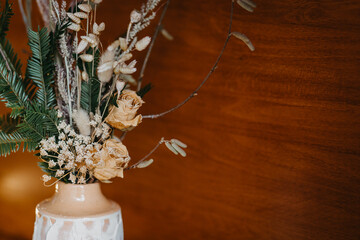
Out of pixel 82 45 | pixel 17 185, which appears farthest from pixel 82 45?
pixel 17 185

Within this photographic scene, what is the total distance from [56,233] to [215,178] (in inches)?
20.0

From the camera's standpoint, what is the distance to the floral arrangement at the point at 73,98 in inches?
33.6

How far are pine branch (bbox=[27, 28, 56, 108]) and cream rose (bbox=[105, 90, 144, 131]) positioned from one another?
17 cm

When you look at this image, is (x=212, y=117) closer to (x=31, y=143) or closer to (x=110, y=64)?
(x=110, y=64)

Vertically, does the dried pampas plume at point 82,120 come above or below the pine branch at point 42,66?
below

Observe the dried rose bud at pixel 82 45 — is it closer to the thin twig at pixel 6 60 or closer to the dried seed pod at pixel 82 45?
the dried seed pod at pixel 82 45

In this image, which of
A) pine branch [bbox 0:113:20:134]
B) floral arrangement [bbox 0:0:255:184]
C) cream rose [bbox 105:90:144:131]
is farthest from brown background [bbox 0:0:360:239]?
pine branch [bbox 0:113:20:134]

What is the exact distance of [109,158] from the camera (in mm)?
856

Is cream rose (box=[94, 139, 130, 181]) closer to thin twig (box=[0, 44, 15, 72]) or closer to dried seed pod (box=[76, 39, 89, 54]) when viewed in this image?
dried seed pod (box=[76, 39, 89, 54])

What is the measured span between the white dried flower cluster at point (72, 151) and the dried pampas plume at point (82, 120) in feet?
0.06

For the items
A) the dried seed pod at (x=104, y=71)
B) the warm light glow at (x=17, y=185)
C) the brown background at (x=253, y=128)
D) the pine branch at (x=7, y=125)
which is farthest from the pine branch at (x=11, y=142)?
the warm light glow at (x=17, y=185)

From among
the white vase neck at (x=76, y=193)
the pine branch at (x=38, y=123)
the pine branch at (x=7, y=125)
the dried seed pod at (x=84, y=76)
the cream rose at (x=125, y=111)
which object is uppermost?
the dried seed pod at (x=84, y=76)

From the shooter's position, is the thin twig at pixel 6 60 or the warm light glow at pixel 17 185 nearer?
the thin twig at pixel 6 60

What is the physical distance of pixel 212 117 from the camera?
1.18 meters
